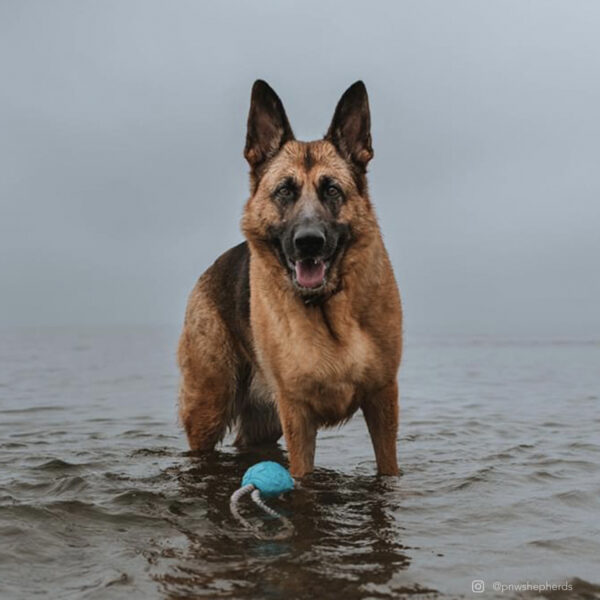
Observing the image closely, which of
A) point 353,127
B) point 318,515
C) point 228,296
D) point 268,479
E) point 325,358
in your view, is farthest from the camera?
point 228,296

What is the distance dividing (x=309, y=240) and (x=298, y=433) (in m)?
1.47

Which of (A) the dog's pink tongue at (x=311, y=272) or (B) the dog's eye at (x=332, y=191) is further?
(B) the dog's eye at (x=332, y=191)

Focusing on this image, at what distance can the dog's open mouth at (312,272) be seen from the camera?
5.02 meters

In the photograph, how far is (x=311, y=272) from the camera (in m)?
5.03

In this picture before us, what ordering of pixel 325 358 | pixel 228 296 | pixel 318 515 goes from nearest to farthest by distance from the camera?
pixel 318 515 < pixel 325 358 < pixel 228 296

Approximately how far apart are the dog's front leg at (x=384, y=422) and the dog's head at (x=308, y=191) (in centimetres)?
88

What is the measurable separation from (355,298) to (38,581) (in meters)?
2.74

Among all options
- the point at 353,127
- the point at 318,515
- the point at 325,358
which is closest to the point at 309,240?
the point at 325,358

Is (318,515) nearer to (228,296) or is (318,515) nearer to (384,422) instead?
(384,422)

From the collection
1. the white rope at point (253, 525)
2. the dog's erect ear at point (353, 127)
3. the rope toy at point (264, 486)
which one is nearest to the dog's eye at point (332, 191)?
the dog's erect ear at point (353, 127)

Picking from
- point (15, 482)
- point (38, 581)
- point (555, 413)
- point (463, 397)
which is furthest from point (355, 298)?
point (463, 397)

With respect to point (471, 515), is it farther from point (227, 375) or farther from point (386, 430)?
point (227, 375)

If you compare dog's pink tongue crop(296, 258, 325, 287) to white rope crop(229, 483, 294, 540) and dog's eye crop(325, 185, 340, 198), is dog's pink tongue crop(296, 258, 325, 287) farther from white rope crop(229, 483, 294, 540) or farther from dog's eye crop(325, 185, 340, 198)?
white rope crop(229, 483, 294, 540)

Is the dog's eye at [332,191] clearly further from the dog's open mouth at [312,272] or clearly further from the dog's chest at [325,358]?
the dog's chest at [325,358]
